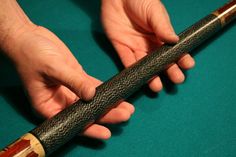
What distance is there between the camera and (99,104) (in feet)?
2.52

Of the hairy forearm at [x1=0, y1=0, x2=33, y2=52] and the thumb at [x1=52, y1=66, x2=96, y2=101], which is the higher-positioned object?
the hairy forearm at [x1=0, y1=0, x2=33, y2=52]

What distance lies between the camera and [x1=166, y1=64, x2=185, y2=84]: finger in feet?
3.10

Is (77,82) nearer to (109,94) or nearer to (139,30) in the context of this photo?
(109,94)

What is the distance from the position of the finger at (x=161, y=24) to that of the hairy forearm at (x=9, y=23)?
1.31 ft

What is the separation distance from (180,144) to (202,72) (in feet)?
0.98

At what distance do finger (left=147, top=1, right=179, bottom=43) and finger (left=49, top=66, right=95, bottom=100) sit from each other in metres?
0.31

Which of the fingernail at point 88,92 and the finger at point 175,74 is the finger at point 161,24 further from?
the fingernail at point 88,92

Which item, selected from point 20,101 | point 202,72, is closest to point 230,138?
point 202,72

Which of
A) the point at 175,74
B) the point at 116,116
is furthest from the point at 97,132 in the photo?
the point at 175,74

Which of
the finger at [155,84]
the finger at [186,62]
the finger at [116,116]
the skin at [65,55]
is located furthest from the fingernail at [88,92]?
the finger at [186,62]

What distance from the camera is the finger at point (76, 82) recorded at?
716 mm

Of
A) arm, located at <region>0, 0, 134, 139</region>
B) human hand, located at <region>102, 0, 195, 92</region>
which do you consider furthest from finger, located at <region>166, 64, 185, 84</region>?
arm, located at <region>0, 0, 134, 139</region>

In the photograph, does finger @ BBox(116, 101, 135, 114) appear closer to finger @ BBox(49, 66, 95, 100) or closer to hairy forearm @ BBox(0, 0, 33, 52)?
finger @ BBox(49, 66, 95, 100)

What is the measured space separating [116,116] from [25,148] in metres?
0.25
